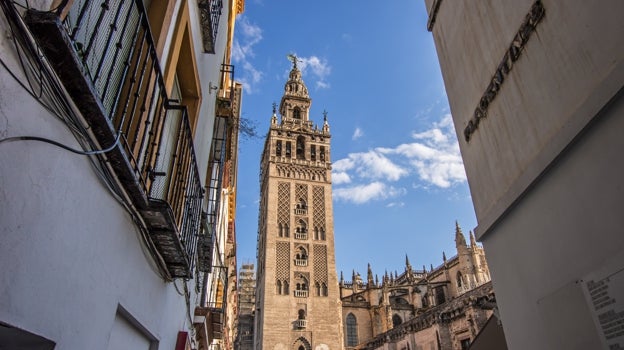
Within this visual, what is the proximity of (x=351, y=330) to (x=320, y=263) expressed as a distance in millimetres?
7441

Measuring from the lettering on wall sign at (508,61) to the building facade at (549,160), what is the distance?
10 millimetres

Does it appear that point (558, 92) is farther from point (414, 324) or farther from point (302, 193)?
point (302, 193)

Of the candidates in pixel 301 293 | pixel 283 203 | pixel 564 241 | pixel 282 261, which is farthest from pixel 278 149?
pixel 564 241

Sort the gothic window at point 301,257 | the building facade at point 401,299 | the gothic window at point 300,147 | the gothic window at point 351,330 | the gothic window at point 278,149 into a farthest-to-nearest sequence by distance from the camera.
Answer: the gothic window at point 300,147
the gothic window at point 278,149
the gothic window at point 351,330
the gothic window at point 301,257
the building facade at point 401,299

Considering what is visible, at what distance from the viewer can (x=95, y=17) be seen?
237 centimetres

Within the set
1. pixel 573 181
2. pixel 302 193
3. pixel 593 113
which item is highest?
pixel 302 193

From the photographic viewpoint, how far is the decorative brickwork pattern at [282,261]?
3694cm

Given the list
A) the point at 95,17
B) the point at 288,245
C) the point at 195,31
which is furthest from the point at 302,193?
the point at 95,17

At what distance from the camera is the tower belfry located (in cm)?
3484

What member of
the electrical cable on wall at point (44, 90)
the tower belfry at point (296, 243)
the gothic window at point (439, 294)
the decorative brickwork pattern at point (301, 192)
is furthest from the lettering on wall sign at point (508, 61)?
the gothic window at point (439, 294)

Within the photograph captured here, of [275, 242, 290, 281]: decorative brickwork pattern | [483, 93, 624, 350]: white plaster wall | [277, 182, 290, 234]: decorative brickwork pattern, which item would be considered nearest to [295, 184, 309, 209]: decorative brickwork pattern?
[277, 182, 290, 234]: decorative brickwork pattern

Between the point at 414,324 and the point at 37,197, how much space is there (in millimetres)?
25760

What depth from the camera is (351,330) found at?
130ft

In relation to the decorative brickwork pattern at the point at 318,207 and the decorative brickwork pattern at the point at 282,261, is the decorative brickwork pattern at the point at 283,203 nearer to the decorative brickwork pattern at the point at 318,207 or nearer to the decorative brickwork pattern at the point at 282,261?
the decorative brickwork pattern at the point at 282,261
